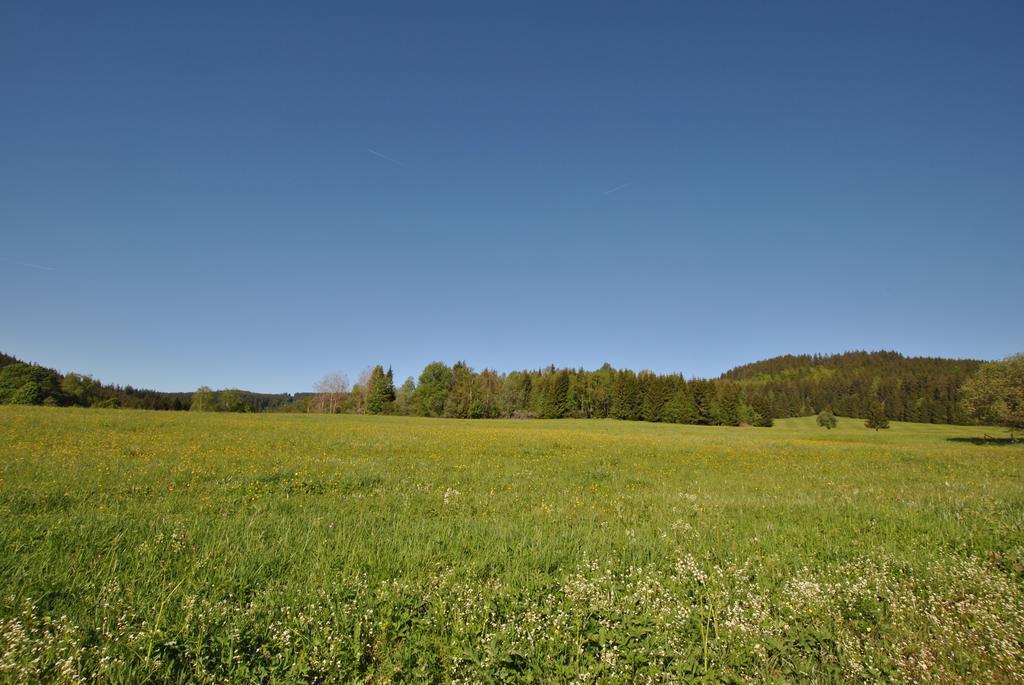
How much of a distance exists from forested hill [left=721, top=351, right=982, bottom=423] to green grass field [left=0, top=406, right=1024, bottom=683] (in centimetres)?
11848

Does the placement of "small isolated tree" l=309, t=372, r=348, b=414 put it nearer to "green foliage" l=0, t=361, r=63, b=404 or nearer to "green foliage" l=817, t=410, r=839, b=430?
"green foliage" l=0, t=361, r=63, b=404

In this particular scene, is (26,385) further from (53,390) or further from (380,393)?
(380,393)

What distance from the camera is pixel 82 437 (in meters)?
21.9

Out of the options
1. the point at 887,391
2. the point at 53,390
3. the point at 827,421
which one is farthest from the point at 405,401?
the point at 887,391

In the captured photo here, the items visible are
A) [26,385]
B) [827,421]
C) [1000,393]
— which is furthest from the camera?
[827,421]

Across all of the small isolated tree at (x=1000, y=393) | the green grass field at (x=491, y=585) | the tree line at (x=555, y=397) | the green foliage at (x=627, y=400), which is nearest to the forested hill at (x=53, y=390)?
the tree line at (x=555, y=397)

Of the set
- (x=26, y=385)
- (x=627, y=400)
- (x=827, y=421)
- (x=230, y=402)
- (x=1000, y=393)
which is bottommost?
(x=827, y=421)

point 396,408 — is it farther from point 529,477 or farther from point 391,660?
point 391,660

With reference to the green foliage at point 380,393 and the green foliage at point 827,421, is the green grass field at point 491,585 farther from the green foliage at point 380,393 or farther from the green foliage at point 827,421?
the green foliage at point 380,393

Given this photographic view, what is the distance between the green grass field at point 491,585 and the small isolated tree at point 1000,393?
43814mm

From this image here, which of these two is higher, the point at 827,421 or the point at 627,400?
the point at 627,400

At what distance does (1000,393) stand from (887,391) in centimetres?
11810

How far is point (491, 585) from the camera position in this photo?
5.23m

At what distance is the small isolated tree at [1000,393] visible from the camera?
4047 centimetres
